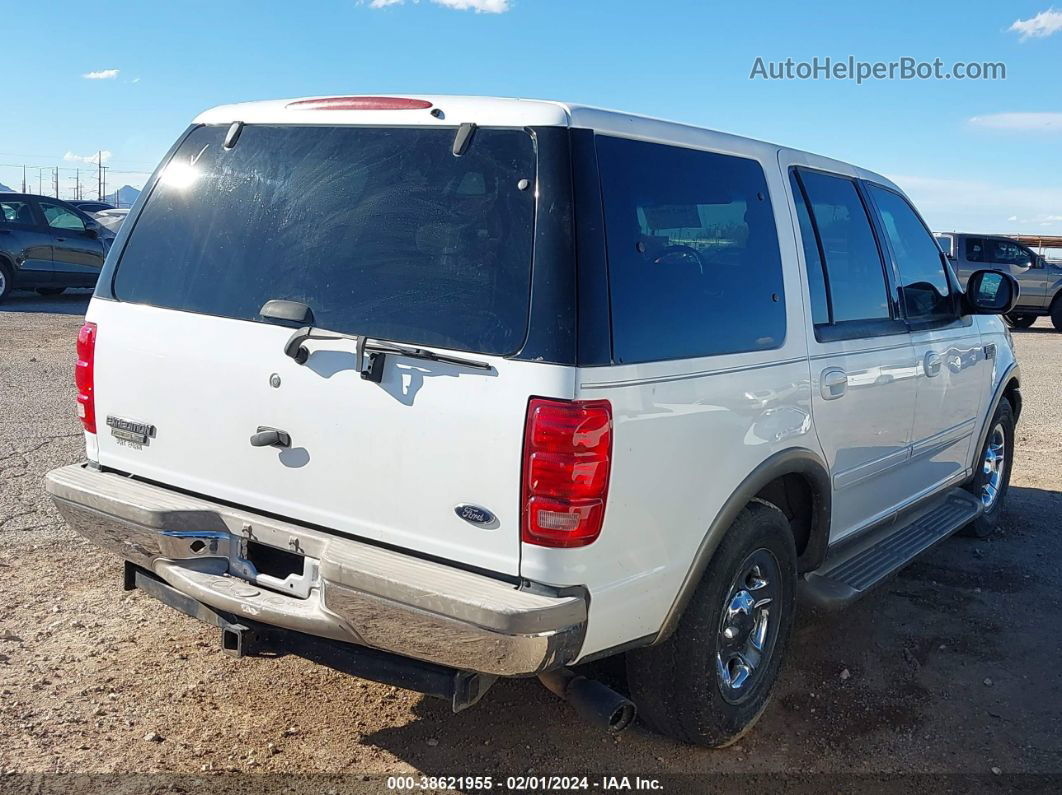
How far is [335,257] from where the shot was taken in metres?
3.05

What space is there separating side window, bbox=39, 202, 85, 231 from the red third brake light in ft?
48.8

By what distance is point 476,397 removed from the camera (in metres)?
2.71

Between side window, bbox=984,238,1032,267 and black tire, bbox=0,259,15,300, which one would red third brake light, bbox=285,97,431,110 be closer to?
black tire, bbox=0,259,15,300

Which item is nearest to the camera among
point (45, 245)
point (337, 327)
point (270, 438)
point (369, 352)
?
point (369, 352)

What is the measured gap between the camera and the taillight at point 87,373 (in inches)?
139

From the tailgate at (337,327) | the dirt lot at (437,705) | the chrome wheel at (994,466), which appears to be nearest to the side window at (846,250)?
the dirt lot at (437,705)

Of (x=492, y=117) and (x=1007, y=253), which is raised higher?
(x=1007, y=253)

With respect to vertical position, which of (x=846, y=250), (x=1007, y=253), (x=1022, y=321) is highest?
(x=1007, y=253)

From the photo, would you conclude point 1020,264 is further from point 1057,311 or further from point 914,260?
point 914,260

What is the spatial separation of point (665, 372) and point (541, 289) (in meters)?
0.48

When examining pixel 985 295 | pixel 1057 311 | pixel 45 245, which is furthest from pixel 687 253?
pixel 1057 311

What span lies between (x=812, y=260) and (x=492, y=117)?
1610mm

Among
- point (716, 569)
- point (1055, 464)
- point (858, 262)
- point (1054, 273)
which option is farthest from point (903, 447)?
point (1054, 273)

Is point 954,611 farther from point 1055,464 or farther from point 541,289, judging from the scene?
point 1055,464
